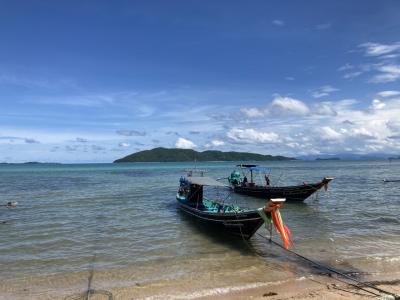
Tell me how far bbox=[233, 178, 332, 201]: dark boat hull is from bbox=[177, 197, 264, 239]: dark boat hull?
13.9 metres

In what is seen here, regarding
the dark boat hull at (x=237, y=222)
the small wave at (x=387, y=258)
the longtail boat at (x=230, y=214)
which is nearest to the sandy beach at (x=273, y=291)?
the longtail boat at (x=230, y=214)

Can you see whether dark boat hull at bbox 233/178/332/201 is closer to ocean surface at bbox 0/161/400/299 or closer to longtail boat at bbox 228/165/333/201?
longtail boat at bbox 228/165/333/201

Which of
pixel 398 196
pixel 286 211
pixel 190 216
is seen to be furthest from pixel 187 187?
pixel 398 196

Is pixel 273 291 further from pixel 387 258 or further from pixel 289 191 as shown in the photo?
pixel 289 191

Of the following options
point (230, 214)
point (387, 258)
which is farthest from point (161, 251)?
point (387, 258)

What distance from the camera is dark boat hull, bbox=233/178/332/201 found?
3049 centimetres

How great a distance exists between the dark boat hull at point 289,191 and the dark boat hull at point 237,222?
13.9 metres

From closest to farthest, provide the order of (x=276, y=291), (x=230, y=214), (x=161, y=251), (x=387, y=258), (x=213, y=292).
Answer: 1. (x=276, y=291)
2. (x=213, y=292)
3. (x=387, y=258)
4. (x=161, y=251)
5. (x=230, y=214)

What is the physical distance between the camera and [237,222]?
54.5 feet

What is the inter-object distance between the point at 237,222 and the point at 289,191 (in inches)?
626

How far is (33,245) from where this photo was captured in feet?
55.9

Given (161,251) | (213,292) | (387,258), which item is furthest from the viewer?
(161,251)

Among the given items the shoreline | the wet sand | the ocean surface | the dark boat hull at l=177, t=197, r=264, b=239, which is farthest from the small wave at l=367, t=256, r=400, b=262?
the dark boat hull at l=177, t=197, r=264, b=239

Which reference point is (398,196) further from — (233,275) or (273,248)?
(233,275)
